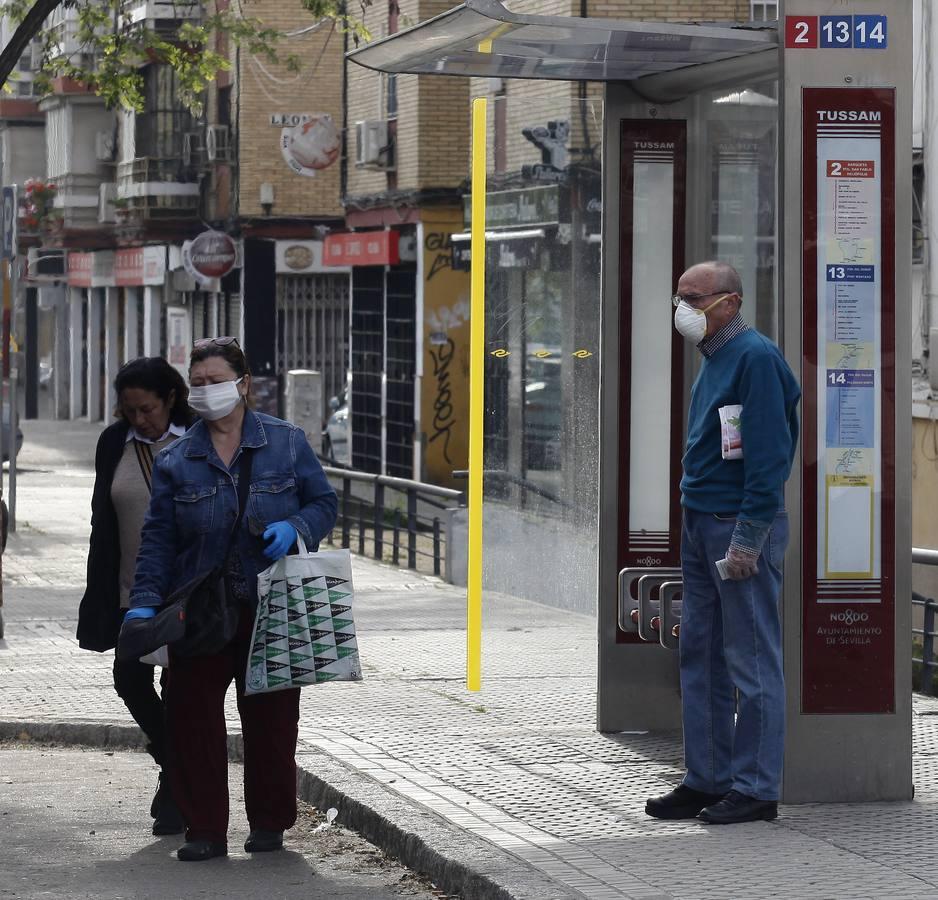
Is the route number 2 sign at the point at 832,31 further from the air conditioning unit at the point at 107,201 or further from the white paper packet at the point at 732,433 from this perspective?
the air conditioning unit at the point at 107,201

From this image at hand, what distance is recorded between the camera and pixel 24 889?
648cm

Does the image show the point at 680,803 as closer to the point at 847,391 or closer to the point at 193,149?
the point at 847,391

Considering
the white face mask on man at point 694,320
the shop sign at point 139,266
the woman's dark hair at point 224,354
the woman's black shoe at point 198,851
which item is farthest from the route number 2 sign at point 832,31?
the shop sign at point 139,266

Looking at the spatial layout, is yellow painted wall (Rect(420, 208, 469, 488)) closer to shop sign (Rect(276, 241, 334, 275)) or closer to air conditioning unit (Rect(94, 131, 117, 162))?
shop sign (Rect(276, 241, 334, 275))

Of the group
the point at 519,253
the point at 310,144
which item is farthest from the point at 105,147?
the point at 519,253

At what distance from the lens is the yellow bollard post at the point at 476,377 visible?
368 inches

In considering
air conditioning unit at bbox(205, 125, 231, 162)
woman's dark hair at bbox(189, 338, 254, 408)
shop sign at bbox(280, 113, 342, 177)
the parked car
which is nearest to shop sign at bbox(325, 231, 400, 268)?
shop sign at bbox(280, 113, 342, 177)

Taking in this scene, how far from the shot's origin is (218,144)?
3844cm

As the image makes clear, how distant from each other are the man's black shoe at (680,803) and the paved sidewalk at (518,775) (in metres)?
0.08

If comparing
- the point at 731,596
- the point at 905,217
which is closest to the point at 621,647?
the point at 731,596

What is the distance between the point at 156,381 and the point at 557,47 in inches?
75.5

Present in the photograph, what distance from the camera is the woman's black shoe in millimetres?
6863

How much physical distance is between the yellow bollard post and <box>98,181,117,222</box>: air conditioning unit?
36.0 m

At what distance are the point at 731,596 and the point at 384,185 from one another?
83.5 ft
